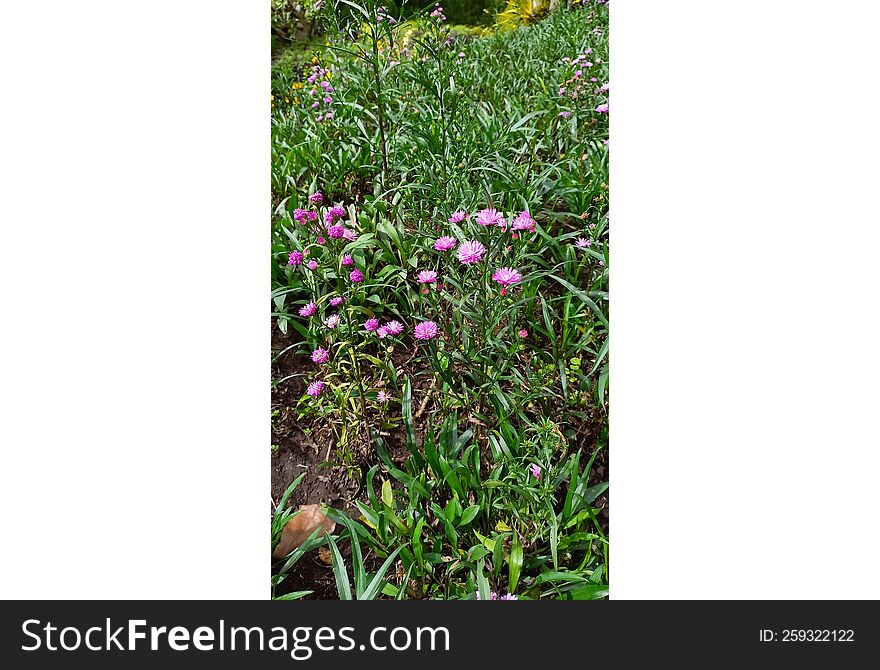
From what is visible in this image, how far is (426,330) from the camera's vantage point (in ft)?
3.88

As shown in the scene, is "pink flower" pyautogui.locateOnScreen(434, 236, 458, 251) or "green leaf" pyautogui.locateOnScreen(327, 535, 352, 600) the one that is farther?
"pink flower" pyautogui.locateOnScreen(434, 236, 458, 251)

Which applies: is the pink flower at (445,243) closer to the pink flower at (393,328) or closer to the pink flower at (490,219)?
the pink flower at (490,219)

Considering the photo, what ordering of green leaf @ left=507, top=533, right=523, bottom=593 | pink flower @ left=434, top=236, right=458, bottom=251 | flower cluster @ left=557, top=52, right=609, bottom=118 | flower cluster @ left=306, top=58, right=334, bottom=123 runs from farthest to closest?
flower cluster @ left=306, top=58, right=334, bottom=123 → flower cluster @ left=557, top=52, right=609, bottom=118 → pink flower @ left=434, top=236, right=458, bottom=251 → green leaf @ left=507, top=533, right=523, bottom=593

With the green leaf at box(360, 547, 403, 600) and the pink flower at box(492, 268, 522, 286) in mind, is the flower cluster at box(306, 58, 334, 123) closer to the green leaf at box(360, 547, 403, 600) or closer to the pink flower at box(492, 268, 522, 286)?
the pink flower at box(492, 268, 522, 286)

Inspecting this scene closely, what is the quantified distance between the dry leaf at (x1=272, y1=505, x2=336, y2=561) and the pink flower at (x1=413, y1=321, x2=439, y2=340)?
1.26 feet

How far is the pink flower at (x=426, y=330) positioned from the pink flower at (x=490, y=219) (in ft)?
0.72

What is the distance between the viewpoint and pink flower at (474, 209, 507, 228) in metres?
1.16

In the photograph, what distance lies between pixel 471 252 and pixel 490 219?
0.25 ft

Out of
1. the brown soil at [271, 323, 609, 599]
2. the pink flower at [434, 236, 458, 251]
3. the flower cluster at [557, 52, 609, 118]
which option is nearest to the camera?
the brown soil at [271, 323, 609, 599]

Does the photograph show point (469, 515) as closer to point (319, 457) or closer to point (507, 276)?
point (319, 457)

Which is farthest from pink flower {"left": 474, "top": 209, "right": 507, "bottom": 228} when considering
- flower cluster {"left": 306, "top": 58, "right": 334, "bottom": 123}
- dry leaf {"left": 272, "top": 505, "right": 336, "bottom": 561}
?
flower cluster {"left": 306, "top": 58, "right": 334, "bottom": 123}

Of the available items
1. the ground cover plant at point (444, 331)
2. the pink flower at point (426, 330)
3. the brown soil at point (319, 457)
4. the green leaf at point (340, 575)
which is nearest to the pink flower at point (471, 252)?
the ground cover plant at point (444, 331)
